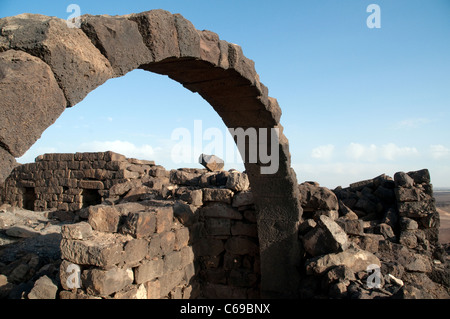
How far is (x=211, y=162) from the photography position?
925cm

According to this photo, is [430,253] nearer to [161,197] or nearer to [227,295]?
[227,295]

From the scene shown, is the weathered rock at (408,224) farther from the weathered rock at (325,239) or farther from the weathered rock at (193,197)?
the weathered rock at (193,197)

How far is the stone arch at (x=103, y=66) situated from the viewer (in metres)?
2.00

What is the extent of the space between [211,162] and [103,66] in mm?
6870

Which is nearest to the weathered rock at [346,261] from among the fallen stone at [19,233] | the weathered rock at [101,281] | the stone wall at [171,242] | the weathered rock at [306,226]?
the weathered rock at [306,226]

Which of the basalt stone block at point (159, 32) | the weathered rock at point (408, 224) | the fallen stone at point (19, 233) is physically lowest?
the fallen stone at point (19, 233)

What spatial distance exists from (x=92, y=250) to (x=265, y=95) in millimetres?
2941

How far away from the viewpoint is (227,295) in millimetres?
5727

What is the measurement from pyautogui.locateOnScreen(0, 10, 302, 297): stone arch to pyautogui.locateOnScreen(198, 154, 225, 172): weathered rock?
4330 millimetres

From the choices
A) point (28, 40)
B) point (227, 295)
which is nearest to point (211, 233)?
point (227, 295)

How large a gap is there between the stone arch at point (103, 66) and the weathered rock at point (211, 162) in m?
4.33

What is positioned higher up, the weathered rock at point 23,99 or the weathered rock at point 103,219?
the weathered rock at point 23,99

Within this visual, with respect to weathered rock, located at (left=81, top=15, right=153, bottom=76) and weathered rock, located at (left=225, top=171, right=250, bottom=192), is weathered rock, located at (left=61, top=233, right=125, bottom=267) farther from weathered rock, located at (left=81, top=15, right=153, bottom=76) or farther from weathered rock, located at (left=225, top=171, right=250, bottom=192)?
weathered rock, located at (left=225, top=171, right=250, bottom=192)

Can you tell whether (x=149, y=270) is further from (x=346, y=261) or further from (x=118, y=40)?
(x=118, y=40)
